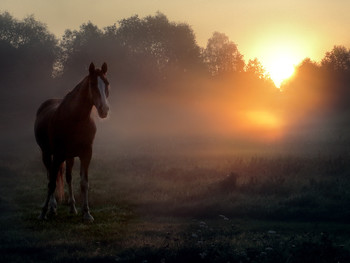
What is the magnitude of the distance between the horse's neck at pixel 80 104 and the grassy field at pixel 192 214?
9.55 feet

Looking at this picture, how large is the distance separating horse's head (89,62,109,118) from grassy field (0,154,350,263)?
3018 mm

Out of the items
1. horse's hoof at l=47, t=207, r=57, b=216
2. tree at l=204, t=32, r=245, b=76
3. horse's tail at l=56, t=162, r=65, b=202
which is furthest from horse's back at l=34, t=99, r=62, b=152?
tree at l=204, t=32, r=245, b=76

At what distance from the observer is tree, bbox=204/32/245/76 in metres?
80.6

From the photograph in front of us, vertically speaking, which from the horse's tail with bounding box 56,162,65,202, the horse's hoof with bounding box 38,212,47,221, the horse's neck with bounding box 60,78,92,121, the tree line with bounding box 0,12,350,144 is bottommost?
the horse's hoof with bounding box 38,212,47,221

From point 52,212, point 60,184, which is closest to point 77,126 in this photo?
point 52,212

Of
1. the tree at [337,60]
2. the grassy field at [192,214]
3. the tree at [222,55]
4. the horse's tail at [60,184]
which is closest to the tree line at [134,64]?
the tree at [337,60]

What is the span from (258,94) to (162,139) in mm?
40120

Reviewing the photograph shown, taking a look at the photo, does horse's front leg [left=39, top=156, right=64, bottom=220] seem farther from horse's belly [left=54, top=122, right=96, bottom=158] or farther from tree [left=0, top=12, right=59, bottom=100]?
tree [left=0, top=12, right=59, bottom=100]

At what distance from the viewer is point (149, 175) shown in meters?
21.3

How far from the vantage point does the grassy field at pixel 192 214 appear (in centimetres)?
934

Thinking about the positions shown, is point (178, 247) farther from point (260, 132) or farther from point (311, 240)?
point (260, 132)

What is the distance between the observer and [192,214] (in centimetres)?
1442

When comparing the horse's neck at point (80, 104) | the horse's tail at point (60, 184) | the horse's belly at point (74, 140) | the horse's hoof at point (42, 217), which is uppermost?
the horse's neck at point (80, 104)

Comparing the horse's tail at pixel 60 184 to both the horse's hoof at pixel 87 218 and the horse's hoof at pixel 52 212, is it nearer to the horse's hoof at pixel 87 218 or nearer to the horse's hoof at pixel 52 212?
the horse's hoof at pixel 52 212
